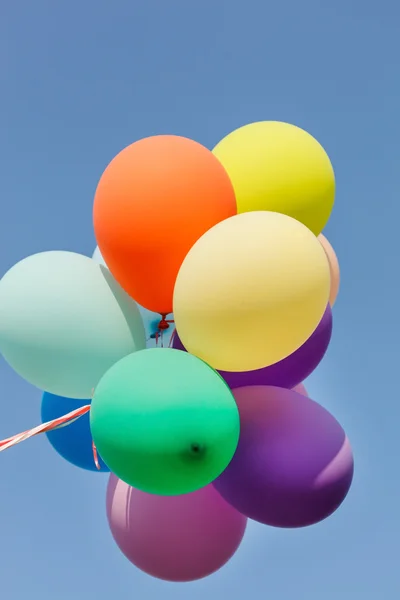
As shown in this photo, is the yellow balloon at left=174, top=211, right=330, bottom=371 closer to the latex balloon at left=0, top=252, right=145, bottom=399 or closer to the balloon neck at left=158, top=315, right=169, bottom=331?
the latex balloon at left=0, top=252, right=145, bottom=399

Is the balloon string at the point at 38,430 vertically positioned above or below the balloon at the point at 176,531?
above

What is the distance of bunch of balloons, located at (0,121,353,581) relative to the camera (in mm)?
2340

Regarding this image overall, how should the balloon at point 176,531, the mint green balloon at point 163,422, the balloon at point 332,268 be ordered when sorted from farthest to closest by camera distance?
the balloon at point 332,268 → the balloon at point 176,531 → the mint green balloon at point 163,422

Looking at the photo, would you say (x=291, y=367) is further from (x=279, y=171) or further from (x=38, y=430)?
(x=38, y=430)

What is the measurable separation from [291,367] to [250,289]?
0.77 m

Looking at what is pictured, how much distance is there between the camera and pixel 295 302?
2432 millimetres

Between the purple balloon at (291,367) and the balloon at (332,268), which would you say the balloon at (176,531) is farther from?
the balloon at (332,268)

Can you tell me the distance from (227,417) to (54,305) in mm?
835

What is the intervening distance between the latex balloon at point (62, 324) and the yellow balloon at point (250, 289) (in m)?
0.35

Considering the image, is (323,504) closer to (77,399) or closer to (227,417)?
(227,417)

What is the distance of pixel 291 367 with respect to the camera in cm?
303

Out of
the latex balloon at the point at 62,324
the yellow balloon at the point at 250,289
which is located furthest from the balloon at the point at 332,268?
the latex balloon at the point at 62,324

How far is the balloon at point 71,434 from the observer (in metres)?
3.18

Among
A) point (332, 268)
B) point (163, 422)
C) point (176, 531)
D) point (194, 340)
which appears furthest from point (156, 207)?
point (176, 531)
